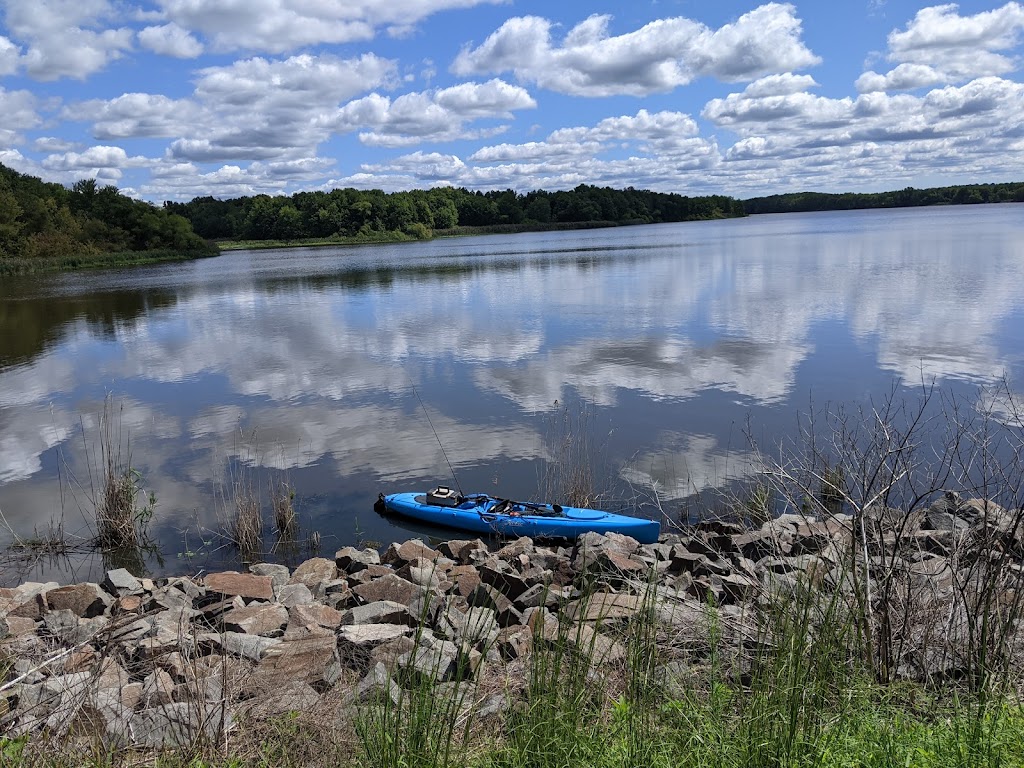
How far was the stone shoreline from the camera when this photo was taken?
4.50 meters

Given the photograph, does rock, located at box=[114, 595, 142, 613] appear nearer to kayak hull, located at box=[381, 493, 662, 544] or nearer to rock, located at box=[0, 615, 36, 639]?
rock, located at box=[0, 615, 36, 639]

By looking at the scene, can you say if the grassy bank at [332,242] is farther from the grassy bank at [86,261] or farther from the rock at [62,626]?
the rock at [62,626]

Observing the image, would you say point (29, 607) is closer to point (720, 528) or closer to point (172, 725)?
point (172, 725)

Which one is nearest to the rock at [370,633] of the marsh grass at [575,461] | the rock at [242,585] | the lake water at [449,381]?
the rock at [242,585]

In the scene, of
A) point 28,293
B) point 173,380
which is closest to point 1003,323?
point 173,380

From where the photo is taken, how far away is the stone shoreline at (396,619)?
450 cm

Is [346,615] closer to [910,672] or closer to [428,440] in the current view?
[910,672]

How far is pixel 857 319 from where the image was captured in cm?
2683

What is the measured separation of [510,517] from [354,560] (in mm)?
2190

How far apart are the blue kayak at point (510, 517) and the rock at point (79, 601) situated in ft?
14.7

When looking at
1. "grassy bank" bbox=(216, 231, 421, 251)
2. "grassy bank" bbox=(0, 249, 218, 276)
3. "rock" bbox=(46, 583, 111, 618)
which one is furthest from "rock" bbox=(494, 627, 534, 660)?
"grassy bank" bbox=(216, 231, 421, 251)

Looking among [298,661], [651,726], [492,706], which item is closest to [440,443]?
[298,661]

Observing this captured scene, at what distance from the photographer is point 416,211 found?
131875mm

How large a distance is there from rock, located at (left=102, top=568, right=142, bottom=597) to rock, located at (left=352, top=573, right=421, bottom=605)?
268 cm
